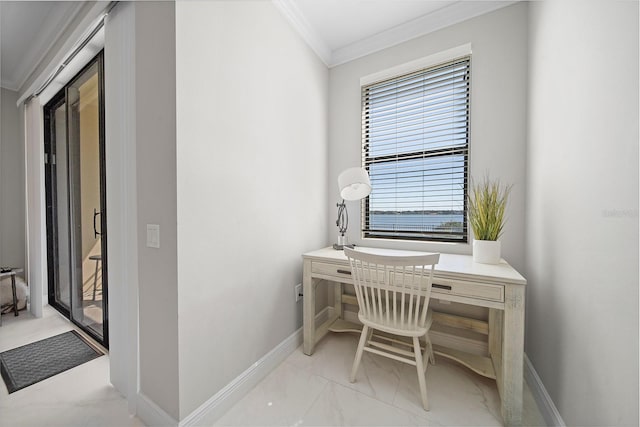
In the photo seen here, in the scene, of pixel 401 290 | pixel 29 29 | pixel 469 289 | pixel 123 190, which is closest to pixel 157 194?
pixel 123 190

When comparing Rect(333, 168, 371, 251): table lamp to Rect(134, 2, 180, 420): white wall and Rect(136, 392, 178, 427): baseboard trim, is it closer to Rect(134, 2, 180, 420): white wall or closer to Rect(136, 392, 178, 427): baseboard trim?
Rect(134, 2, 180, 420): white wall

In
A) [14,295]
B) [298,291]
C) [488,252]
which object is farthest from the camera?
[14,295]

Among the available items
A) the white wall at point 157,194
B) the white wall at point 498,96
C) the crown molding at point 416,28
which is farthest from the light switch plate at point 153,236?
the crown molding at point 416,28

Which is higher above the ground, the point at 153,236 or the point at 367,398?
the point at 153,236

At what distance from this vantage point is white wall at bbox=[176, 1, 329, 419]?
43.4 inches

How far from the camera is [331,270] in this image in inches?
67.1

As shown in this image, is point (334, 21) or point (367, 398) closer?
point (367, 398)

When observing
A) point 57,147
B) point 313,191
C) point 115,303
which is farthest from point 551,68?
point 57,147

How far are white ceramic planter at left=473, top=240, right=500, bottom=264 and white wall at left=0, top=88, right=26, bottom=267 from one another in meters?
4.55

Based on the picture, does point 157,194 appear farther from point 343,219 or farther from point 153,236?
point 343,219

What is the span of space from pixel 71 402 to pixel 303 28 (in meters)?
2.96

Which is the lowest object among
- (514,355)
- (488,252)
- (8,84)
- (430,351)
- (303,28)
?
(430,351)

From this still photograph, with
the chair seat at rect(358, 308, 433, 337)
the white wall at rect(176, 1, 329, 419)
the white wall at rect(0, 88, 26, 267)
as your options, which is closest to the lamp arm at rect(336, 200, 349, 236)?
the white wall at rect(176, 1, 329, 419)

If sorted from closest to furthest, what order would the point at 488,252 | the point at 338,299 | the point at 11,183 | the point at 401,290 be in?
Answer: the point at 401,290, the point at 488,252, the point at 338,299, the point at 11,183
